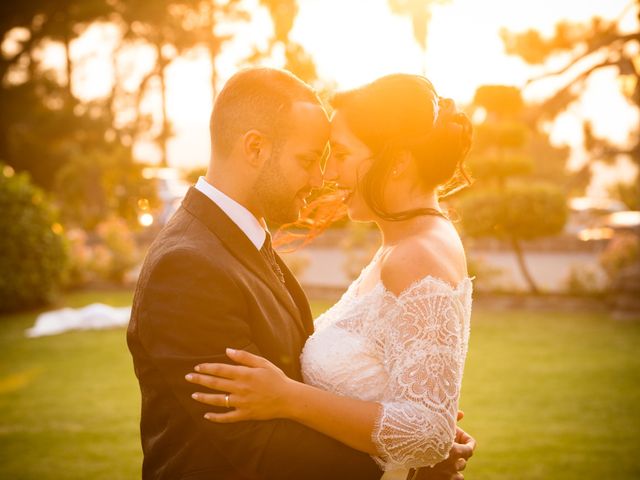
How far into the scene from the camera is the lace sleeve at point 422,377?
8.36 feet

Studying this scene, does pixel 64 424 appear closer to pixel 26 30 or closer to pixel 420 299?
pixel 420 299

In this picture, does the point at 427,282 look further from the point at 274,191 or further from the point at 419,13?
the point at 419,13

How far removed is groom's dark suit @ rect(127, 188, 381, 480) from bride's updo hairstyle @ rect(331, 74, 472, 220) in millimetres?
603

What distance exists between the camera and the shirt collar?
9.04ft

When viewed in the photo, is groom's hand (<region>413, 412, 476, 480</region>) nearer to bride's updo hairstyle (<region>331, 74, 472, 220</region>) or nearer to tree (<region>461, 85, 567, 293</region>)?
bride's updo hairstyle (<region>331, 74, 472, 220</region>)

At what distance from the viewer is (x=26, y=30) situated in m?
26.6

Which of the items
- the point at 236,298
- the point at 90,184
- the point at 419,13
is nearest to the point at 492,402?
the point at 419,13

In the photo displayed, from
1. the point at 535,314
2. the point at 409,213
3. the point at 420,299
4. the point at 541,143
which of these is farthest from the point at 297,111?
the point at 541,143

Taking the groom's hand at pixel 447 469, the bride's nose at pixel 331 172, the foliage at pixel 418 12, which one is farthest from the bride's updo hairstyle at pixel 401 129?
the foliage at pixel 418 12

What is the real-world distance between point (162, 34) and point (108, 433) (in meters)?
25.6

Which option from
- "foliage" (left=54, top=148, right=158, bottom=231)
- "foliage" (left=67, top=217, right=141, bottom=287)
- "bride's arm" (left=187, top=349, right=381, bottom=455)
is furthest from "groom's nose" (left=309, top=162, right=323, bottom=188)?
"foliage" (left=54, top=148, right=158, bottom=231)

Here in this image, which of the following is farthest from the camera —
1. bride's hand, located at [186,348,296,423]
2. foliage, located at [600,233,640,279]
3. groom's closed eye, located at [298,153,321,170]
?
foliage, located at [600,233,640,279]

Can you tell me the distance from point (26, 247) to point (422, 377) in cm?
1179

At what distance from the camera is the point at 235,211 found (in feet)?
9.07
